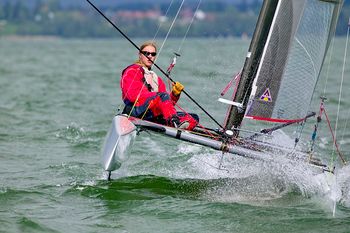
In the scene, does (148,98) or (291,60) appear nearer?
(148,98)

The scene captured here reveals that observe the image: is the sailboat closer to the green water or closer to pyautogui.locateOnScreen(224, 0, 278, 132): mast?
pyautogui.locateOnScreen(224, 0, 278, 132): mast

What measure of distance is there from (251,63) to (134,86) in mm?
1120

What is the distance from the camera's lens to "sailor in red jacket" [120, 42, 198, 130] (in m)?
7.48

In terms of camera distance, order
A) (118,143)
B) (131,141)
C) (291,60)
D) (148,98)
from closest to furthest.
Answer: (118,143) → (131,141) → (148,98) → (291,60)

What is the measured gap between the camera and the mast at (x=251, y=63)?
25.4ft

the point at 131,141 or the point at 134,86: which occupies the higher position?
the point at 134,86

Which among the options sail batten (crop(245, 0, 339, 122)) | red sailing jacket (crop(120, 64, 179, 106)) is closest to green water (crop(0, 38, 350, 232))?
sail batten (crop(245, 0, 339, 122))

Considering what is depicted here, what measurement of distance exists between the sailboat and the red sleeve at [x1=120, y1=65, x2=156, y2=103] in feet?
0.74

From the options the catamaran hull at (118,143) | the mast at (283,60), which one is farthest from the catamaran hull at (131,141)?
the mast at (283,60)

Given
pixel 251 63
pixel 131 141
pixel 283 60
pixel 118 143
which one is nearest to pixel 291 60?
pixel 283 60

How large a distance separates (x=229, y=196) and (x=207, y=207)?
0.53m

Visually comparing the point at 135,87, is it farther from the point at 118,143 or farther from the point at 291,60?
the point at 291,60

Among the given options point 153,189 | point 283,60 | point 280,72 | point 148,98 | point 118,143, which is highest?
point 283,60

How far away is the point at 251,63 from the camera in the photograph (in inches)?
307
